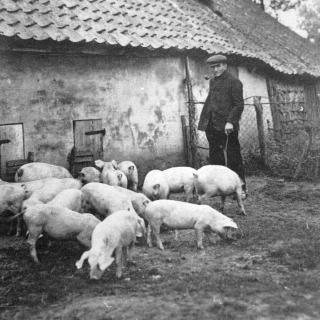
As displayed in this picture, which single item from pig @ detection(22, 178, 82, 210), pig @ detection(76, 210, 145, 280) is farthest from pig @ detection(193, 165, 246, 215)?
pig @ detection(76, 210, 145, 280)

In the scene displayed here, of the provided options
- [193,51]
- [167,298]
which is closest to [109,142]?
[193,51]

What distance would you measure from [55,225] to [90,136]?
3737mm

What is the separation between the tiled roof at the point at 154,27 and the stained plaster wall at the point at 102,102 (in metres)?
0.47

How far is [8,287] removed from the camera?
382 cm

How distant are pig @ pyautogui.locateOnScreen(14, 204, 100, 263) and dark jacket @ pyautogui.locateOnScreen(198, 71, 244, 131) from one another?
138 inches

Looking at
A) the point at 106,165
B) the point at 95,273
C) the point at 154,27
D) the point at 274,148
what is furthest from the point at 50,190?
the point at 274,148

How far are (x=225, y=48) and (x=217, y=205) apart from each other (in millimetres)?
4407

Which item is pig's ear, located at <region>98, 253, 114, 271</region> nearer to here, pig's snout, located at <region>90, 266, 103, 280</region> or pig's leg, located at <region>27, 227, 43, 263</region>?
pig's snout, located at <region>90, 266, 103, 280</region>

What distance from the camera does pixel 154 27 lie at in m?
9.30

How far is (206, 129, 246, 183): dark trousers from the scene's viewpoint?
287 inches

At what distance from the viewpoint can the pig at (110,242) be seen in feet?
11.9

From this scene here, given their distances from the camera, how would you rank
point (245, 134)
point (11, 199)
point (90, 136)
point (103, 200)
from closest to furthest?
point (103, 200), point (11, 199), point (90, 136), point (245, 134)

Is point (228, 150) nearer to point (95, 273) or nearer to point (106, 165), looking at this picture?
point (106, 165)

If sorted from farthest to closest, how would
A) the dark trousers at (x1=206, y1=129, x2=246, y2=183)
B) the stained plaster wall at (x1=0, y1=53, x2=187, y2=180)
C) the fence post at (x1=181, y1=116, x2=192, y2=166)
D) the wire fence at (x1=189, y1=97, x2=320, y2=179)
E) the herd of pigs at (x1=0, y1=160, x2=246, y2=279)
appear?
the fence post at (x1=181, y1=116, x2=192, y2=166), the wire fence at (x1=189, y1=97, x2=320, y2=179), the stained plaster wall at (x1=0, y1=53, x2=187, y2=180), the dark trousers at (x1=206, y1=129, x2=246, y2=183), the herd of pigs at (x1=0, y1=160, x2=246, y2=279)
